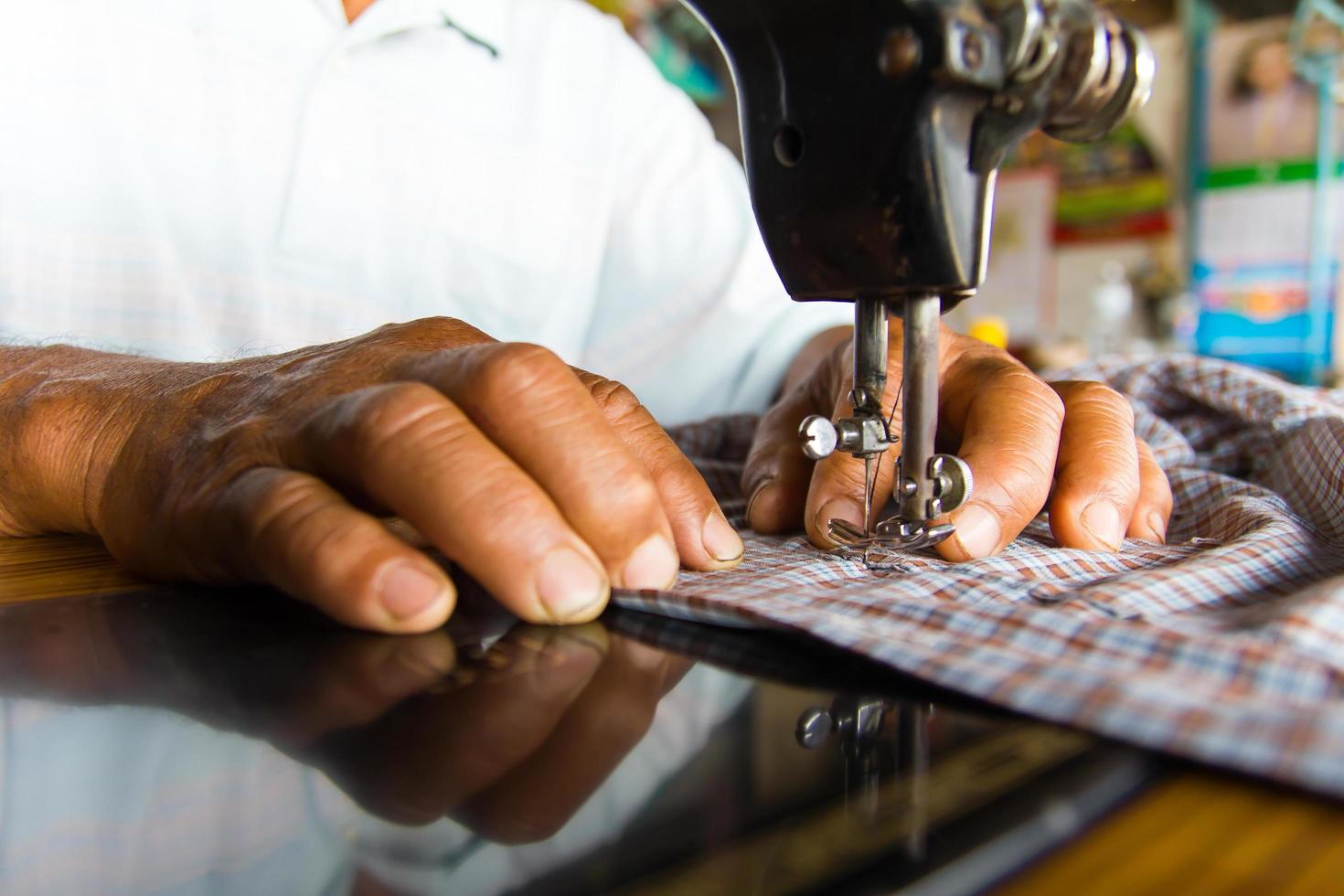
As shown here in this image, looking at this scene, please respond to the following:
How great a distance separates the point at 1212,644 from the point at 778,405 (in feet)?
1.60

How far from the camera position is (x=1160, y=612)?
1.47 feet

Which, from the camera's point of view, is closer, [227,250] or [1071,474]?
[1071,474]

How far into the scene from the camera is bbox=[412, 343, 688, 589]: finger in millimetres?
455

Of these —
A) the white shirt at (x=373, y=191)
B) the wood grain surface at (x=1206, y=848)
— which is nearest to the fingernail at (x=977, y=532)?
the wood grain surface at (x=1206, y=848)

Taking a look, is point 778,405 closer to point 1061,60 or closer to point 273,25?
point 1061,60

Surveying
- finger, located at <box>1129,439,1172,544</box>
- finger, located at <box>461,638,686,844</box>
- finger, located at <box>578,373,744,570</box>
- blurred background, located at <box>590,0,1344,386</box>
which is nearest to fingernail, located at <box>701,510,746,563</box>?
finger, located at <box>578,373,744,570</box>

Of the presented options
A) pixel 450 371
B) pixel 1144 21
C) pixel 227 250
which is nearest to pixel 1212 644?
pixel 450 371

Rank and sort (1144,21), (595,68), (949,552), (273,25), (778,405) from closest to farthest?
(949,552), (778,405), (273,25), (595,68), (1144,21)

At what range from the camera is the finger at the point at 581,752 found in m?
0.29

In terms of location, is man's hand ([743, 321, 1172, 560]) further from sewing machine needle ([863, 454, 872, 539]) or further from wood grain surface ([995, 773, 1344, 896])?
wood grain surface ([995, 773, 1344, 896])

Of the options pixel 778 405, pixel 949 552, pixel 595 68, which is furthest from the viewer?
pixel 595 68

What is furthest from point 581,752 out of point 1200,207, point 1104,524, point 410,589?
point 1200,207

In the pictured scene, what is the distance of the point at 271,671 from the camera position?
0.42 metres

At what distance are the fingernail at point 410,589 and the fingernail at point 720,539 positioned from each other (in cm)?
16
